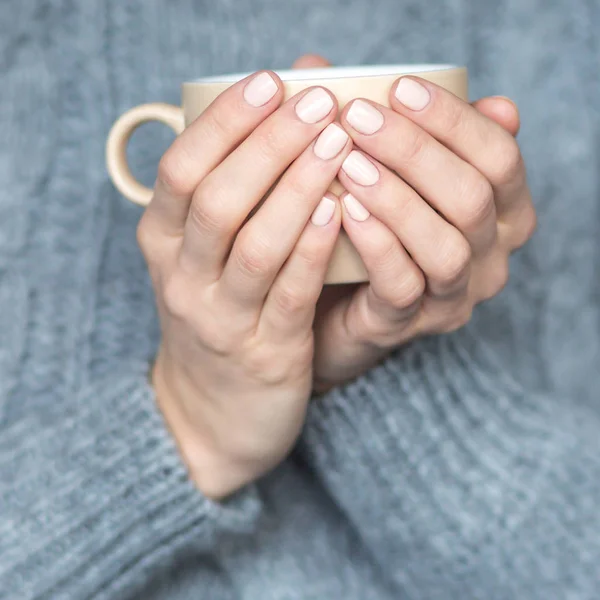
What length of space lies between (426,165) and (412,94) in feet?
0.16

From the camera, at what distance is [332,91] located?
1.61 feet

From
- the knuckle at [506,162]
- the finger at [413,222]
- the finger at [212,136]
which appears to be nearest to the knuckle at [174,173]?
the finger at [212,136]

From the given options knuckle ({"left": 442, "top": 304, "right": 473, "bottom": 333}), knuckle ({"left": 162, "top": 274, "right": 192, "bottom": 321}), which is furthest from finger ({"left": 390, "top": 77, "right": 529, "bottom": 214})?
knuckle ({"left": 162, "top": 274, "right": 192, "bottom": 321})

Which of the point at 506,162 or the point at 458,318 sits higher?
the point at 506,162

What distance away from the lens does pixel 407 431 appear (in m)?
0.74

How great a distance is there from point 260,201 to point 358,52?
1.23 feet

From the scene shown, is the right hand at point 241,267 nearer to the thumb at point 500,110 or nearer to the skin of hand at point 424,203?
the skin of hand at point 424,203

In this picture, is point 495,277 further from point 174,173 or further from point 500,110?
point 174,173

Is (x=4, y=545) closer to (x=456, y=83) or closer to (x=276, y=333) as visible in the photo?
(x=276, y=333)

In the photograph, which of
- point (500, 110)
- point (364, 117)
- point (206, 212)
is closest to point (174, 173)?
point (206, 212)

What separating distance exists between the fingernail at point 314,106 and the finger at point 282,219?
0.04 feet

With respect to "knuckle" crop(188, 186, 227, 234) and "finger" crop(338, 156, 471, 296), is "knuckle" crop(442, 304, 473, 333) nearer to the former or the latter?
"finger" crop(338, 156, 471, 296)

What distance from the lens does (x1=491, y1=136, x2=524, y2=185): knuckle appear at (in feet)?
1.86

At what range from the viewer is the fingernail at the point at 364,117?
0.49 meters
